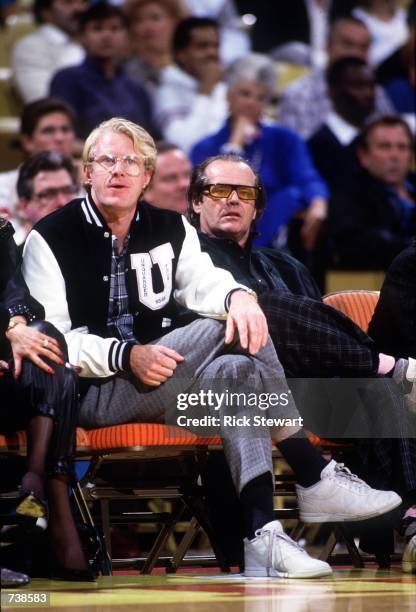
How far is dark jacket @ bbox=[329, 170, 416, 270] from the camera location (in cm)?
509

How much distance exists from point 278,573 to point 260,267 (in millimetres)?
1077

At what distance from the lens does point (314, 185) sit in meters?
5.21

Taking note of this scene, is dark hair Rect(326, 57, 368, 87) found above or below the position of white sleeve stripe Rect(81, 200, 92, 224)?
above

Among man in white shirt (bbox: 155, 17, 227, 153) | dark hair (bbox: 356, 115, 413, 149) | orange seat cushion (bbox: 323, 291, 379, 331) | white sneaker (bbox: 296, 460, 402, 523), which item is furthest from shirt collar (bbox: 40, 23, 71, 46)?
white sneaker (bbox: 296, 460, 402, 523)

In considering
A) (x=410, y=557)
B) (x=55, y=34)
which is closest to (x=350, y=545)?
(x=410, y=557)

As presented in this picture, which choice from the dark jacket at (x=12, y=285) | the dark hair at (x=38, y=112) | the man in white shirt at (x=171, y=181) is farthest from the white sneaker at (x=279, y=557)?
the dark hair at (x=38, y=112)

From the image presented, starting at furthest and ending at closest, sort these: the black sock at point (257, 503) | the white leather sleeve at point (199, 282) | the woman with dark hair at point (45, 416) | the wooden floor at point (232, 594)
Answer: the white leather sleeve at point (199, 282) < the black sock at point (257, 503) < the woman with dark hair at point (45, 416) < the wooden floor at point (232, 594)

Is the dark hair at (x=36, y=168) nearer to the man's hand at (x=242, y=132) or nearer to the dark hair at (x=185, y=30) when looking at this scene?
the man's hand at (x=242, y=132)

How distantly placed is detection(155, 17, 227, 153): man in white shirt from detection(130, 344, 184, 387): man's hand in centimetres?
301

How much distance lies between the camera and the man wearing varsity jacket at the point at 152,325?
257 cm

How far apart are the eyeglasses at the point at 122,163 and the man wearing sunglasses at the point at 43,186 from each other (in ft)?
2.50

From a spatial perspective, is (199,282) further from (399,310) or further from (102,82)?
(102,82)

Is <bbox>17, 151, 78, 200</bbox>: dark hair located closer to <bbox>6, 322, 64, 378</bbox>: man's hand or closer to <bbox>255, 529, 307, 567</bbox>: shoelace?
<bbox>6, 322, 64, 378</bbox>: man's hand

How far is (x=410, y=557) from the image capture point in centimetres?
272
